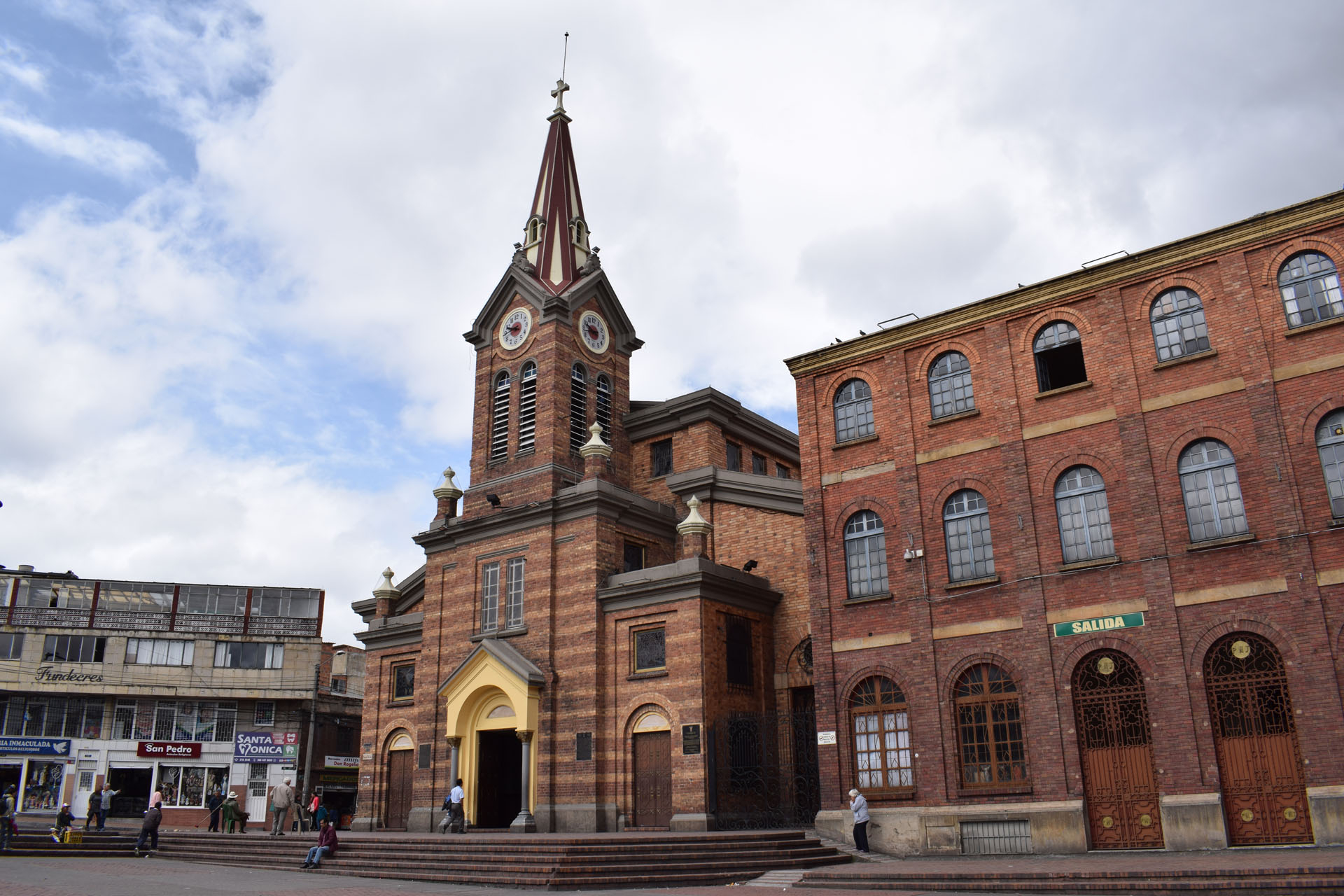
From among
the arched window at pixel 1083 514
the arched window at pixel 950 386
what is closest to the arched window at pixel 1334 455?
the arched window at pixel 1083 514

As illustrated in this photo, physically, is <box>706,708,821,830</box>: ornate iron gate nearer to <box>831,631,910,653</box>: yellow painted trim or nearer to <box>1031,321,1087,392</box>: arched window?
<box>831,631,910,653</box>: yellow painted trim

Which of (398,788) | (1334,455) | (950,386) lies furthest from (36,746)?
(1334,455)

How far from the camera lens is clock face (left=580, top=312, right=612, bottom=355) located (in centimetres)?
3394

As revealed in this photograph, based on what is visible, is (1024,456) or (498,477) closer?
(1024,456)

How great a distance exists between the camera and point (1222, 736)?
62.7 ft

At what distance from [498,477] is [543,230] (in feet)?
31.4

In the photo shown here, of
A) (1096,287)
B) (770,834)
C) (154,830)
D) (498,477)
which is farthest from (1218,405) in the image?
(154,830)

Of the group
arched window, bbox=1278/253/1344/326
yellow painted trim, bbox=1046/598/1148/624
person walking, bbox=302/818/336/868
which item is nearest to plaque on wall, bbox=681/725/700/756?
person walking, bbox=302/818/336/868

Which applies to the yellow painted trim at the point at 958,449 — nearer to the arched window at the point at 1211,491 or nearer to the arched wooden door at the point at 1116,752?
the arched window at the point at 1211,491

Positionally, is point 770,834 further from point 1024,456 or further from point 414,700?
point 414,700

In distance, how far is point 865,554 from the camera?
80.5 feet

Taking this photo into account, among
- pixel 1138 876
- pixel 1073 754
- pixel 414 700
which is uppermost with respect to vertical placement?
pixel 414 700

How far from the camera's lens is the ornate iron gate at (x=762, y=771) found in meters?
25.9

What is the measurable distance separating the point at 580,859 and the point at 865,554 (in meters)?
9.65
